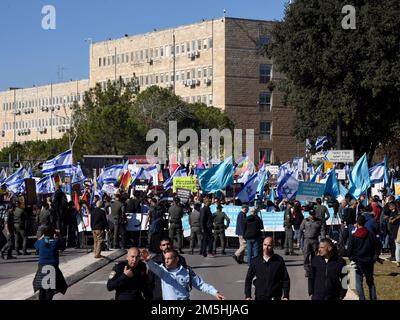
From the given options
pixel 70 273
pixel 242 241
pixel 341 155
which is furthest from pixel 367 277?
pixel 341 155

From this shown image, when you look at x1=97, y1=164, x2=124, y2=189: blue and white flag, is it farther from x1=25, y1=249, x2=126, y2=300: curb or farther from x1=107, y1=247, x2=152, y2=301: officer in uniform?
x1=107, y1=247, x2=152, y2=301: officer in uniform

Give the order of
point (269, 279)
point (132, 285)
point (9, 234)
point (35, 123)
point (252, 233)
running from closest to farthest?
point (132, 285)
point (269, 279)
point (252, 233)
point (9, 234)
point (35, 123)

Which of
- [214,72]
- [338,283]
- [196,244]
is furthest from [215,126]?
[338,283]

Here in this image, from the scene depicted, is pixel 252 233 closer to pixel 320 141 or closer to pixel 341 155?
pixel 341 155

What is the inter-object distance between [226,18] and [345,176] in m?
62.2

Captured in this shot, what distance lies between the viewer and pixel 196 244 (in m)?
36.2

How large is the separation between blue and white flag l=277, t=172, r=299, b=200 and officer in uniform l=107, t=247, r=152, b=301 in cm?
2683

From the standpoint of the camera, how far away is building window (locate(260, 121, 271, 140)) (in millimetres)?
109250

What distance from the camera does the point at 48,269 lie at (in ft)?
57.1

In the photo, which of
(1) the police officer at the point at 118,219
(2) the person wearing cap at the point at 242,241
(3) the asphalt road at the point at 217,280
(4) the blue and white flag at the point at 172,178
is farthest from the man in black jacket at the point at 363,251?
(4) the blue and white flag at the point at 172,178

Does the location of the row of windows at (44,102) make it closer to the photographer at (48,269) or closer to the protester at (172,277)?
the photographer at (48,269)

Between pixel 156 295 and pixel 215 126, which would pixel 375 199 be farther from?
pixel 215 126

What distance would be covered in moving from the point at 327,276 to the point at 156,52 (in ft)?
331
